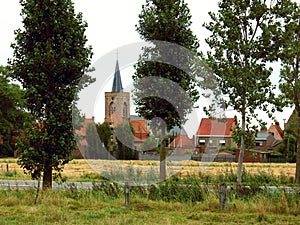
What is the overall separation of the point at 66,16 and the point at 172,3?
7.45 m

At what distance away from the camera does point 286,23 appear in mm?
22375

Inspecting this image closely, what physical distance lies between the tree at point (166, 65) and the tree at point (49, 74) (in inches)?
236

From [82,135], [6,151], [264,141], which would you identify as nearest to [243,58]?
[82,135]

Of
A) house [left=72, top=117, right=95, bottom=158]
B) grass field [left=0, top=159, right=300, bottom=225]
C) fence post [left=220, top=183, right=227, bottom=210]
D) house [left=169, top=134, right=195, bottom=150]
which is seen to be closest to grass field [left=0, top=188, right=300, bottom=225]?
grass field [left=0, top=159, right=300, bottom=225]

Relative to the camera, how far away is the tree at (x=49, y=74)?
18.5 metres

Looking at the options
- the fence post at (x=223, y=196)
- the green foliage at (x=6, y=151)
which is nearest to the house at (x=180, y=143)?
the fence post at (x=223, y=196)

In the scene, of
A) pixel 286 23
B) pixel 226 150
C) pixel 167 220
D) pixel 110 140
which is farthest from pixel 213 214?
pixel 226 150

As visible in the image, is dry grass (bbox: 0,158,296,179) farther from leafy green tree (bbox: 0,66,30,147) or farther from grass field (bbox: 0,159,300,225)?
leafy green tree (bbox: 0,66,30,147)

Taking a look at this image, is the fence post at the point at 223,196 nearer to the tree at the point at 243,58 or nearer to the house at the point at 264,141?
the tree at the point at 243,58

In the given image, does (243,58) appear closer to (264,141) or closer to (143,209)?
(143,209)

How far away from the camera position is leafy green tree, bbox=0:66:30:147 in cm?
6956

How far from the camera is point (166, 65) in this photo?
24.6 m

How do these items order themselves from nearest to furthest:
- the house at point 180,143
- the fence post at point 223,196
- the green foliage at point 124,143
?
1. the fence post at point 223,196
2. the house at point 180,143
3. the green foliage at point 124,143

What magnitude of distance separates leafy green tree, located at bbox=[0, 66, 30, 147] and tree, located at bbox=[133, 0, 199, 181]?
48.0m
